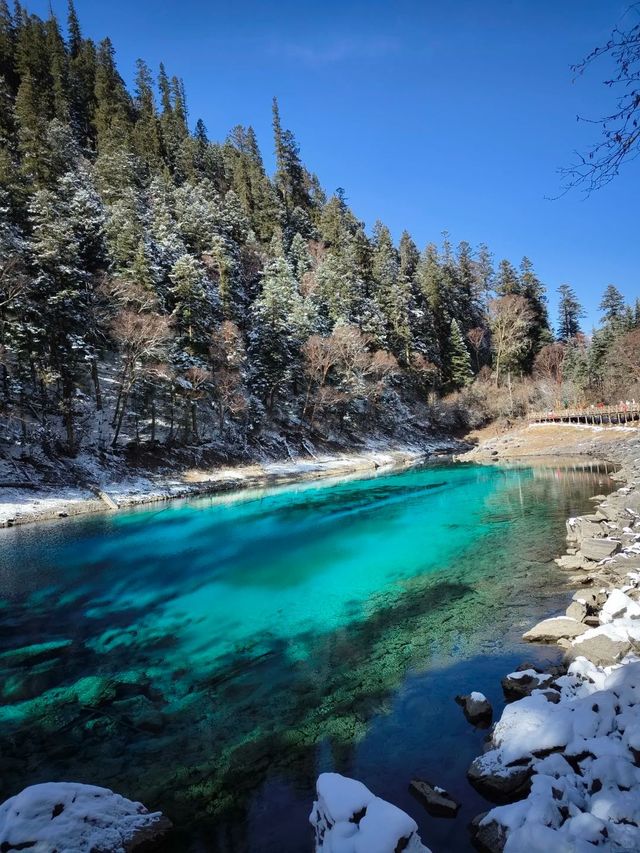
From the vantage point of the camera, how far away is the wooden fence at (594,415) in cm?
3775

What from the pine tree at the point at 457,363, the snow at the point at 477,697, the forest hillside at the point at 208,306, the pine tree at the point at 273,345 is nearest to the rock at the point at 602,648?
the snow at the point at 477,697

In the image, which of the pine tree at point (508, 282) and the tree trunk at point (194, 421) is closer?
the tree trunk at point (194, 421)

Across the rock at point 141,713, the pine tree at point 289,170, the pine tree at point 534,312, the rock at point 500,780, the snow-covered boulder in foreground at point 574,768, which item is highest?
the pine tree at point 289,170

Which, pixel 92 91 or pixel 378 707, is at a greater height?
pixel 92 91

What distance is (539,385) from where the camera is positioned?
55.6 m

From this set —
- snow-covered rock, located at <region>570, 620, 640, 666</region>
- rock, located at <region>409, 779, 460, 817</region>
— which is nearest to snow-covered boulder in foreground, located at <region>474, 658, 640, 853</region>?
rock, located at <region>409, 779, 460, 817</region>

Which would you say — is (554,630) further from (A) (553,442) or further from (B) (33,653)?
(A) (553,442)

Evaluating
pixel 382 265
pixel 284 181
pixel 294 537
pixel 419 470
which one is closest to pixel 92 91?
pixel 284 181

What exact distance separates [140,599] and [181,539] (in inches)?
229

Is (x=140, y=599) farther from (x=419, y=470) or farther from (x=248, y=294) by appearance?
(x=248, y=294)

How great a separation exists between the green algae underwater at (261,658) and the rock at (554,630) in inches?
14.4

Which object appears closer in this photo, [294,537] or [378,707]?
[378,707]

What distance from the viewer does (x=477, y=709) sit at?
217 inches

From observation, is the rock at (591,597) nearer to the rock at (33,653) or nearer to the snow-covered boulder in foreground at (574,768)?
the snow-covered boulder in foreground at (574,768)
